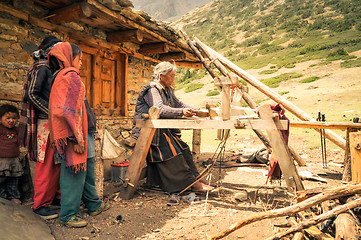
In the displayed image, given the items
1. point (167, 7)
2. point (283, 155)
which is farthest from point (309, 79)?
point (167, 7)

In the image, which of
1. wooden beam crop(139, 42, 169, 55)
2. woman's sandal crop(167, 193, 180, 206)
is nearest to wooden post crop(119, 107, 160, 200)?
woman's sandal crop(167, 193, 180, 206)

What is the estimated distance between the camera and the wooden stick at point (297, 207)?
1.84m

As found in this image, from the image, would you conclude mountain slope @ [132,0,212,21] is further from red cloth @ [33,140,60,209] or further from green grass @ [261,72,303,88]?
red cloth @ [33,140,60,209]

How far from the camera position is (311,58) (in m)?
25.4

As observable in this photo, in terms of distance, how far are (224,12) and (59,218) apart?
63746 millimetres

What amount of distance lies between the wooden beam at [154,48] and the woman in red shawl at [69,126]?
3.47 meters

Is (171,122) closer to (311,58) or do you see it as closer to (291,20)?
(311,58)

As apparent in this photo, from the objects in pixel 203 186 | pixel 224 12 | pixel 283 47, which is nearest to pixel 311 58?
pixel 283 47

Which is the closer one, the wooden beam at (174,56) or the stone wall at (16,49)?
the stone wall at (16,49)

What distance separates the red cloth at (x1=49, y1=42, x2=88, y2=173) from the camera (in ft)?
7.57

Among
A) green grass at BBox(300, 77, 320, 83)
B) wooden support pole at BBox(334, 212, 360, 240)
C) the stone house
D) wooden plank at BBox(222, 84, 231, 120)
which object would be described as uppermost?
green grass at BBox(300, 77, 320, 83)

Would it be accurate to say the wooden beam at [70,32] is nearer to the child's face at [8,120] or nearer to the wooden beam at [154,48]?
the wooden beam at [154,48]

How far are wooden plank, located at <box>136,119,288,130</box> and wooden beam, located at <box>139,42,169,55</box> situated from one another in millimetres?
3151

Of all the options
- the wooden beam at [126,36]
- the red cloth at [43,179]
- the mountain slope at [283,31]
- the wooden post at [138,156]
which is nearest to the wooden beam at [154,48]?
the wooden beam at [126,36]
